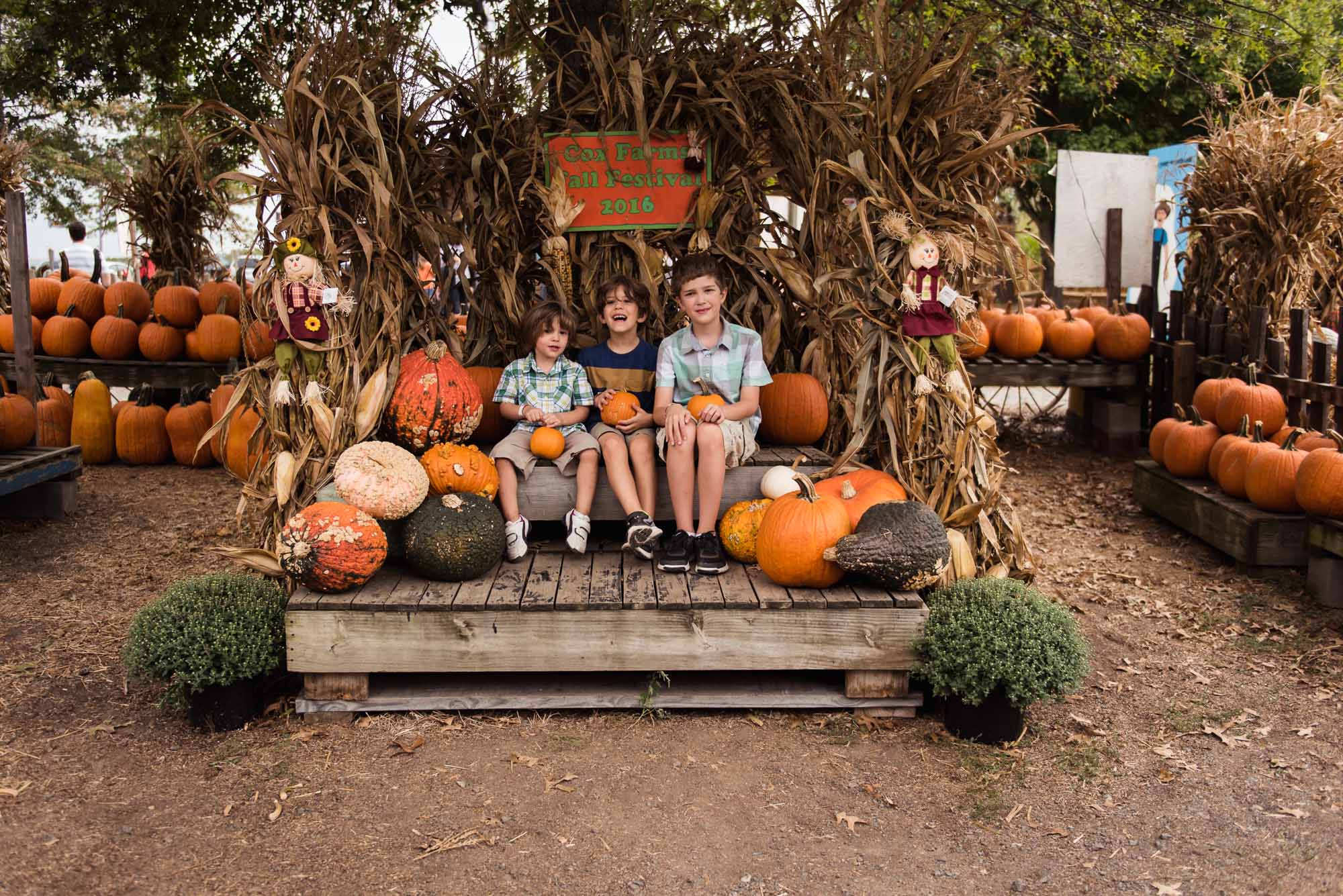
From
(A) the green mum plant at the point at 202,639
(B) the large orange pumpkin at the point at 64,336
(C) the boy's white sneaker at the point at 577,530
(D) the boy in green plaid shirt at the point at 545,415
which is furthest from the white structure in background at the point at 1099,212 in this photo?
(B) the large orange pumpkin at the point at 64,336

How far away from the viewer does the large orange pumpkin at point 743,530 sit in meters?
4.21

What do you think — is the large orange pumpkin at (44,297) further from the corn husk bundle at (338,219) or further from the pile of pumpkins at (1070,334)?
the pile of pumpkins at (1070,334)

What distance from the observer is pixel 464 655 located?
144 inches

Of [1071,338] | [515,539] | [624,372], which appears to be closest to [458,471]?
[515,539]

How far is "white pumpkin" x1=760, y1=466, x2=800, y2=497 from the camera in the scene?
14.6 feet

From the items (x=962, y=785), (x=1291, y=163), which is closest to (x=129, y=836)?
(x=962, y=785)

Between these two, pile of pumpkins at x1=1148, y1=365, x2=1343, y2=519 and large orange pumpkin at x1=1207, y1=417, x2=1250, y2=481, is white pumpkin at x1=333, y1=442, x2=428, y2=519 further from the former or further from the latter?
large orange pumpkin at x1=1207, y1=417, x2=1250, y2=481

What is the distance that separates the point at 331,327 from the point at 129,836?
7.07ft

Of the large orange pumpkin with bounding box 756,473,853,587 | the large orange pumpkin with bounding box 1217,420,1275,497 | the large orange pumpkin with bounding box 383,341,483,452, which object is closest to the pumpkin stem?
the large orange pumpkin with bounding box 756,473,853,587

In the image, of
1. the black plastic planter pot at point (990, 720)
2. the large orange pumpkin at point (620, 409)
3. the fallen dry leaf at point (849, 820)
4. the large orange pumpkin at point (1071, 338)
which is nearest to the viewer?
the fallen dry leaf at point (849, 820)

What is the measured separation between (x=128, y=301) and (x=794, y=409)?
5.90 m

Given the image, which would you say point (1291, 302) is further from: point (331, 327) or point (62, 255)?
point (62, 255)

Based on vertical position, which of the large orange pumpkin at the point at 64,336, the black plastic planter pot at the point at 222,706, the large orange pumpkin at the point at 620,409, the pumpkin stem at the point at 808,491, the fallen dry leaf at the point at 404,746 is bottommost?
the fallen dry leaf at the point at 404,746

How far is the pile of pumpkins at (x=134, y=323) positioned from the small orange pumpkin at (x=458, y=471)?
438cm
